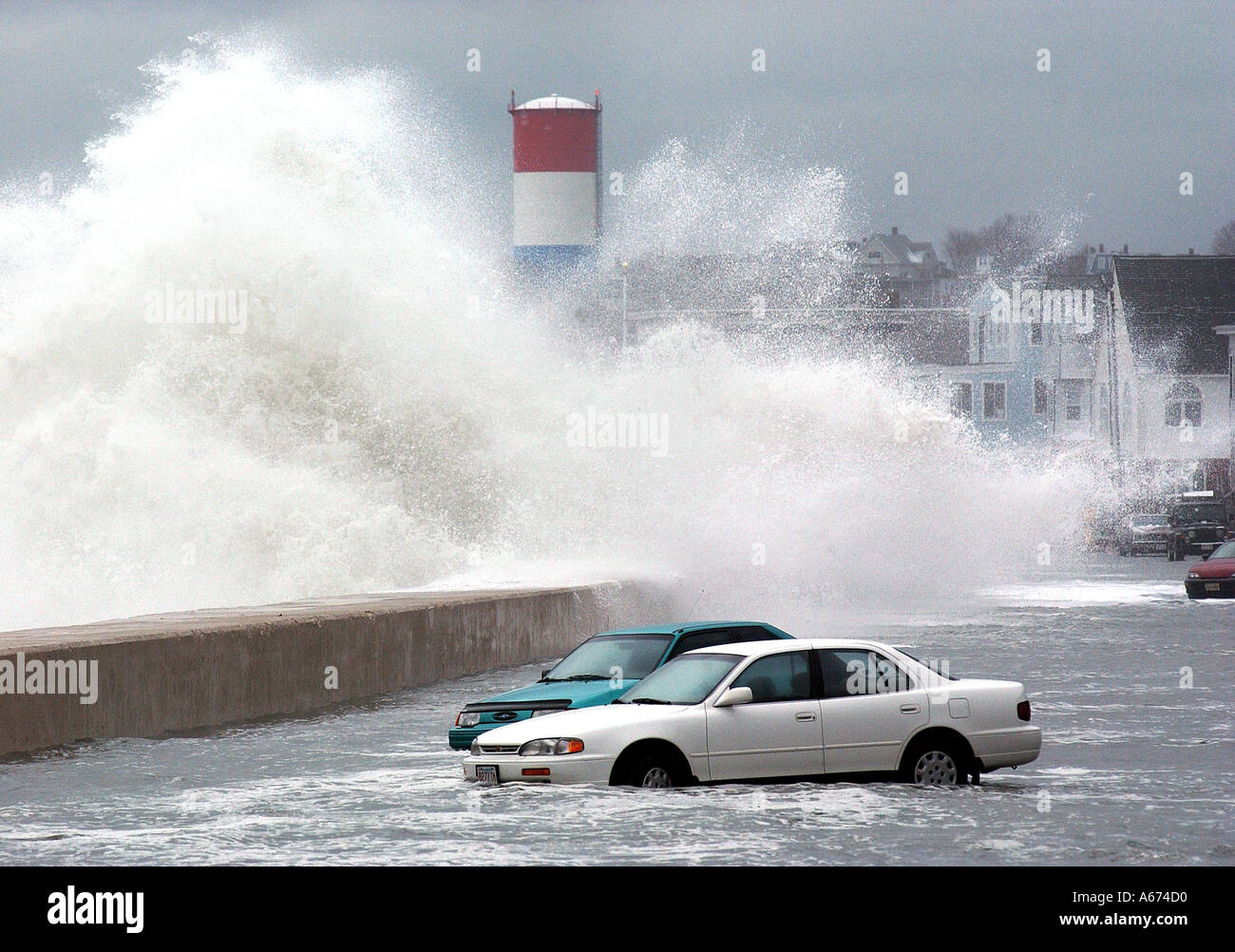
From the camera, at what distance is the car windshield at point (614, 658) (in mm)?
13922

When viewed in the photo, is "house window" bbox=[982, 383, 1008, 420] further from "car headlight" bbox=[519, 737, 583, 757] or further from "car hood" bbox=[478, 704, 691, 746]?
"car headlight" bbox=[519, 737, 583, 757]

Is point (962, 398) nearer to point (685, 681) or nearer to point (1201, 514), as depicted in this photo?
point (1201, 514)

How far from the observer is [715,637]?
48.7 feet

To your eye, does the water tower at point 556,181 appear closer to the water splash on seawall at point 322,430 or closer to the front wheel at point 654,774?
the water splash on seawall at point 322,430

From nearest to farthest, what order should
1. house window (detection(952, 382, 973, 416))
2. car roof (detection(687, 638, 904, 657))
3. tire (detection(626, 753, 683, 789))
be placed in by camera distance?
tire (detection(626, 753, 683, 789))
car roof (detection(687, 638, 904, 657))
house window (detection(952, 382, 973, 416))

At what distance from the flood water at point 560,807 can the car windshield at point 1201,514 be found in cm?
3905

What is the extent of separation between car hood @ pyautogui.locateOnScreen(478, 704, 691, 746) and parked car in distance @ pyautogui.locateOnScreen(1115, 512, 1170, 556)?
44.6 m

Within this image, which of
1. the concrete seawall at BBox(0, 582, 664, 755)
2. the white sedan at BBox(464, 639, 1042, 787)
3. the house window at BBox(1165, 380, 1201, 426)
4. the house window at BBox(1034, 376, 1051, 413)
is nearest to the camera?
the white sedan at BBox(464, 639, 1042, 787)

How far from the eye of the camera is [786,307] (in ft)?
198

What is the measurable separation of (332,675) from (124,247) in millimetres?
18205

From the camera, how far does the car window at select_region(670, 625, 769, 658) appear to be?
14.5 metres

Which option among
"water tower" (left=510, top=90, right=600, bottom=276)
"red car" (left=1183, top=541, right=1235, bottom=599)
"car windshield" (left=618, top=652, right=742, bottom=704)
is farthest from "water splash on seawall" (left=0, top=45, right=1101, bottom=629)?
"water tower" (left=510, top=90, right=600, bottom=276)
